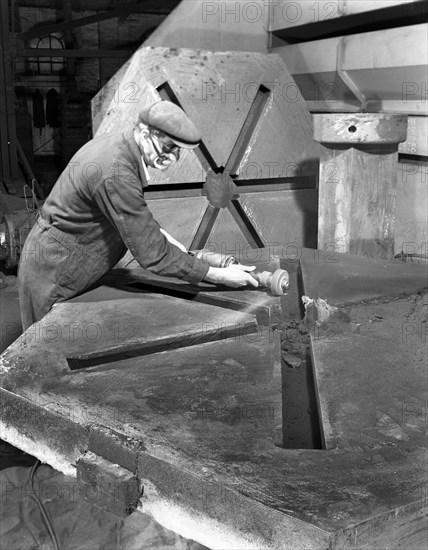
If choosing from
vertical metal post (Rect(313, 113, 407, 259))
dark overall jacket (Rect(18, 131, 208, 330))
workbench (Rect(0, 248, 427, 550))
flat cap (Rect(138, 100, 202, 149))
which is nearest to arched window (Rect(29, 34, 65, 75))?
vertical metal post (Rect(313, 113, 407, 259))

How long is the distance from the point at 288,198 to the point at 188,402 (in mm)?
2904

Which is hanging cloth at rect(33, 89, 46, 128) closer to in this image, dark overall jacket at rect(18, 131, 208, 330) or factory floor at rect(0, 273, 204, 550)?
dark overall jacket at rect(18, 131, 208, 330)

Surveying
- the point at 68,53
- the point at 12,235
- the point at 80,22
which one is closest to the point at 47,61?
the point at 68,53

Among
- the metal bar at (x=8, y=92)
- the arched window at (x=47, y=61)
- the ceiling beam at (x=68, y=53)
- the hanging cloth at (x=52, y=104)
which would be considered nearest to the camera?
the metal bar at (x=8, y=92)

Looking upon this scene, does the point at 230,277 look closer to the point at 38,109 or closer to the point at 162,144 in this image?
the point at 162,144

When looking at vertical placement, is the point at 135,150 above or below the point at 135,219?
above

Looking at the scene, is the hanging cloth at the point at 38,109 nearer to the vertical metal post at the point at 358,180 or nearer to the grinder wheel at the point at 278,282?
the vertical metal post at the point at 358,180

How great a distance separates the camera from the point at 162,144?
97.2 inches

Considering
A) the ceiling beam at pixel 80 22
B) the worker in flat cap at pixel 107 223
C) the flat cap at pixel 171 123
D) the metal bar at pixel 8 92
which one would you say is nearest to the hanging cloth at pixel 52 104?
the ceiling beam at pixel 80 22

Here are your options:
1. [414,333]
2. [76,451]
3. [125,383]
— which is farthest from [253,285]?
[76,451]

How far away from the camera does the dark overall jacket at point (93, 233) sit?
242cm

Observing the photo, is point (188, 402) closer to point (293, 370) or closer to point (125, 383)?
point (125, 383)

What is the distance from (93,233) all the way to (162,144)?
497 mm

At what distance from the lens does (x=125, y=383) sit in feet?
6.84
